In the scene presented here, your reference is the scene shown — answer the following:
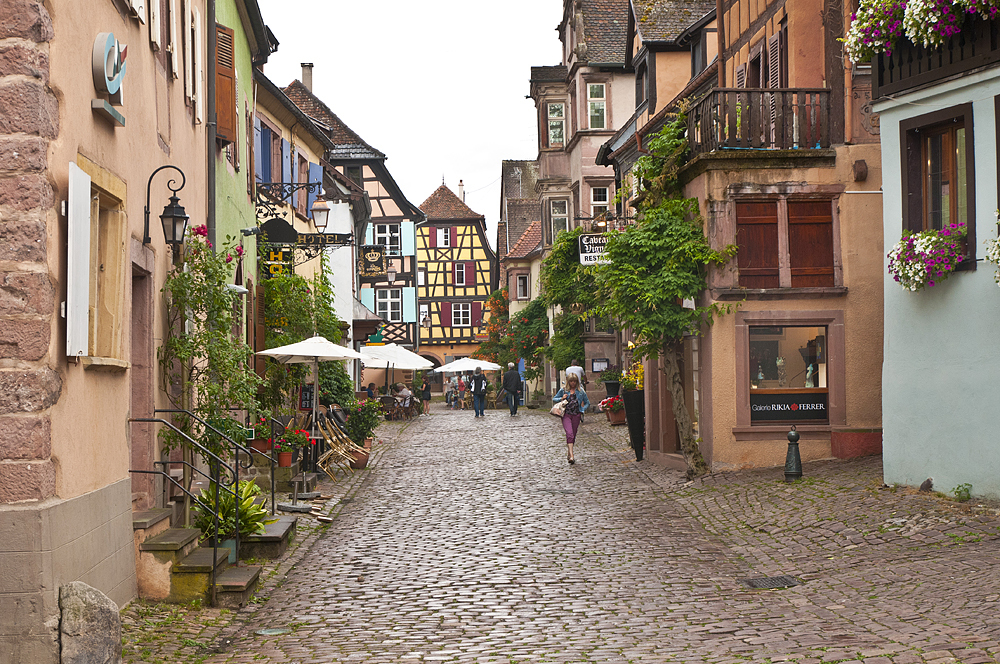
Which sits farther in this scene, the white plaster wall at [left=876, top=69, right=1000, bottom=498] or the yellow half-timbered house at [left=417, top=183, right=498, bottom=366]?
the yellow half-timbered house at [left=417, top=183, right=498, bottom=366]

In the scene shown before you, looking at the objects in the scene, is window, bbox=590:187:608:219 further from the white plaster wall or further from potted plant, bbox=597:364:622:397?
the white plaster wall

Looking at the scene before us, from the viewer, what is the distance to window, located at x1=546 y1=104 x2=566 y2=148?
4106 centimetres

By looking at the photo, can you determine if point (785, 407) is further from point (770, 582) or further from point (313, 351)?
point (770, 582)

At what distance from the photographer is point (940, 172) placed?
12664 mm

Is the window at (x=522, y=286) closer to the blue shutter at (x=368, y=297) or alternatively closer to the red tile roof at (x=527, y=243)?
the red tile roof at (x=527, y=243)

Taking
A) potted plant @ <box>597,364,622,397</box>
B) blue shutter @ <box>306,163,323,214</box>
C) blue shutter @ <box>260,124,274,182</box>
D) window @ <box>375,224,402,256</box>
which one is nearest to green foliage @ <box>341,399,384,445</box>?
blue shutter @ <box>260,124,274,182</box>

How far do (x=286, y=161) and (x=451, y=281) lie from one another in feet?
151

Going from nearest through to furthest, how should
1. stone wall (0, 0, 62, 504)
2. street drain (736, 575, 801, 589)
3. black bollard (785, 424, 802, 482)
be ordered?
stone wall (0, 0, 62, 504)
street drain (736, 575, 801, 589)
black bollard (785, 424, 802, 482)

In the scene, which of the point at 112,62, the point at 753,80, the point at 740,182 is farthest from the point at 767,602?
the point at 753,80

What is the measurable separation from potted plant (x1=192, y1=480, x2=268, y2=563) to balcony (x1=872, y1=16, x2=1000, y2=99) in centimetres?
828

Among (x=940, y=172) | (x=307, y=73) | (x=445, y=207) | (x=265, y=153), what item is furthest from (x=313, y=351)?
(x=445, y=207)

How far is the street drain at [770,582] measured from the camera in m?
9.34

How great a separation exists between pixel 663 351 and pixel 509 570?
26.2 feet

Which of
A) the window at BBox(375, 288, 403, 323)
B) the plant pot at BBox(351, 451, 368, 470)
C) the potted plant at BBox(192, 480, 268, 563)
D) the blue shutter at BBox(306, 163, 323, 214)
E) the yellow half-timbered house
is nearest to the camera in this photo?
the potted plant at BBox(192, 480, 268, 563)
